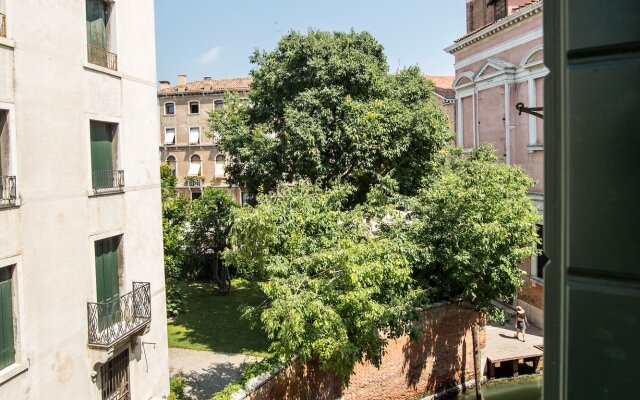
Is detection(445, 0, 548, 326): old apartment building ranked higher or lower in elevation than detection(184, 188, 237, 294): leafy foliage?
higher

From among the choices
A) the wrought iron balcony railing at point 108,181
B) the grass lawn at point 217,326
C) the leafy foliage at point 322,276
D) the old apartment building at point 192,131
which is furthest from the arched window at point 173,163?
the wrought iron balcony railing at point 108,181

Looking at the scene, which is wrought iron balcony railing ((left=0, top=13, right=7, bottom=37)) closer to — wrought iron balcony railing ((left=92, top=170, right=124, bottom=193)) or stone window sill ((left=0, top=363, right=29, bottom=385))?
wrought iron balcony railing ((left=92, top=170, right=124, bottom=193))

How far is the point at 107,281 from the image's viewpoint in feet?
34.7

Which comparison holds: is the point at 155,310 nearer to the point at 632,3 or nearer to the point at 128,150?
the point at 128,150

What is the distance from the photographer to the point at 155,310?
12.2 m

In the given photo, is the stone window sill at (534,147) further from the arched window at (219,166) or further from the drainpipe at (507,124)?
the arched window at (219,166)

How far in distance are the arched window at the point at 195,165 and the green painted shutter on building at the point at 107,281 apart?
33119 millimetres

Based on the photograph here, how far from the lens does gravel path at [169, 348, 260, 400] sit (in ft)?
47.7

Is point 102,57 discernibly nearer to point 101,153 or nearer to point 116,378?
point 101,153

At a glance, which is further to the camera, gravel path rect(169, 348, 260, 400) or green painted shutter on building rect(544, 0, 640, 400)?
gravel path rect(169, 348, 260, 400)

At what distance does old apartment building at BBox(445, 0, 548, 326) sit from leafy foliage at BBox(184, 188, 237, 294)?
12.0 metres

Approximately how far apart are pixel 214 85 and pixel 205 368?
29959mm

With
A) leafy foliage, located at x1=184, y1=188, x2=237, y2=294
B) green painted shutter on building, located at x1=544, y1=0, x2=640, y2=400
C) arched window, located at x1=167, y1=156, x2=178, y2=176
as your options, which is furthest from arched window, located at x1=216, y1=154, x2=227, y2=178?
green painted shutter on building, located at x1=544, y1=0, x2=640, y2=400

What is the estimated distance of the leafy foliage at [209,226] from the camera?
73.7 ft
